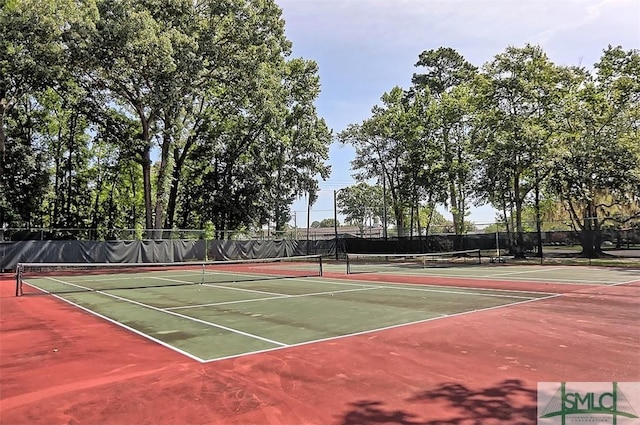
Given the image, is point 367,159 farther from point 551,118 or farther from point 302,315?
point 302,315

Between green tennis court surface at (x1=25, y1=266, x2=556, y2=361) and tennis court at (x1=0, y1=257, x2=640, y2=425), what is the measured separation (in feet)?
0.21

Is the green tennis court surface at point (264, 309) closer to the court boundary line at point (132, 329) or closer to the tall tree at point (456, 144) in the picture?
the court boundary line at point (132, 329)

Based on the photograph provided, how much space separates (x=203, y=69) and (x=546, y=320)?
89.4 feet

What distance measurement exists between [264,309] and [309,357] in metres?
4.61

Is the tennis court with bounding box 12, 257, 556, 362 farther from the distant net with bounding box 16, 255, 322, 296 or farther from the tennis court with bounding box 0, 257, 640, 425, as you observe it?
the distant net with bounding box 16, 255, 322, 296

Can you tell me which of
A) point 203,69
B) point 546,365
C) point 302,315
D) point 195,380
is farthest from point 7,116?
point 546,365

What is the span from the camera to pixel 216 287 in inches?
650

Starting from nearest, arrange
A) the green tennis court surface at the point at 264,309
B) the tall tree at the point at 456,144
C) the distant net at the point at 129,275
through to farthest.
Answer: the green tennis court surface at the point at 264,309 → the distant net at the point at 129,275 → the tall tree at the point at 456,144

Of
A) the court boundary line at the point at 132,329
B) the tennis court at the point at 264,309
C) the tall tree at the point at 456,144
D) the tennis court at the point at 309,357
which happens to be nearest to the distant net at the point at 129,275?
the tennis court at the point at 264,309

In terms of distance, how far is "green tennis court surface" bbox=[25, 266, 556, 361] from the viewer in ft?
25.1

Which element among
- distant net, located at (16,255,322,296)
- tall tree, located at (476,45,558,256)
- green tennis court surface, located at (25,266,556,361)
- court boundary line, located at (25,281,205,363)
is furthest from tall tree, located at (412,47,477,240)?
court boundary line, located at (25,281,205,363)

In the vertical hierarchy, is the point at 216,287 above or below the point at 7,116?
below

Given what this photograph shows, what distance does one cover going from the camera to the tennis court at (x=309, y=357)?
447 centimetres

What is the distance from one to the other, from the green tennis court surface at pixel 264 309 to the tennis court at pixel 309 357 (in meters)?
0.06
